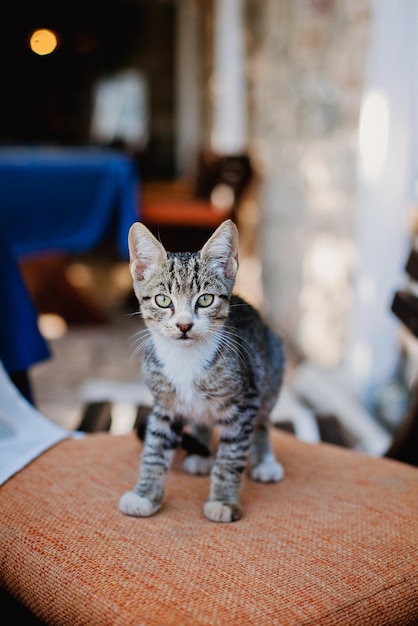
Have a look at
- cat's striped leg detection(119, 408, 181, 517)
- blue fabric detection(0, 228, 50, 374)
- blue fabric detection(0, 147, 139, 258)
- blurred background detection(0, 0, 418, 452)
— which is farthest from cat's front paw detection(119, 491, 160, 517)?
blue fabric detection(0, 147, 139, 258)

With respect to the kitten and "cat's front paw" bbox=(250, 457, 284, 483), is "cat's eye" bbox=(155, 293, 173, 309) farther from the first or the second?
"cat's front paw" bbox=(250, 457, 284, 483)

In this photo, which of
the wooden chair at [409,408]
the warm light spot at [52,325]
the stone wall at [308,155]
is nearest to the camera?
the wooden chair at [409,408]

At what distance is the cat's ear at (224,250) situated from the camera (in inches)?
47.8

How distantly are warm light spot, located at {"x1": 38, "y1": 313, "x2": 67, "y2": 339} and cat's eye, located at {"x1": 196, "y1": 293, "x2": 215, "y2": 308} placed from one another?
11.1 feet

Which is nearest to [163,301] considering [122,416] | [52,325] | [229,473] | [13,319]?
[229,473]

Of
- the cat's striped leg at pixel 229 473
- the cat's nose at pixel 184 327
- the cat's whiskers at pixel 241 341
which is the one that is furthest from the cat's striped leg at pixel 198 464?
the cat's nose at pixel 184 327

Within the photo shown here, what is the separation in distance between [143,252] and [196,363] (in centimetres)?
24

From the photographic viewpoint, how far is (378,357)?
8.92ft

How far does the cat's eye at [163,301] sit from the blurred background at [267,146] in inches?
31.1

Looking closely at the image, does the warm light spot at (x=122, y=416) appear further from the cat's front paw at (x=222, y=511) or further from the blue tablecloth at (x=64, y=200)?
the blue tablecloth at (x=64, y=200)

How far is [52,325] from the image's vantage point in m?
4.75

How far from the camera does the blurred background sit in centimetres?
260

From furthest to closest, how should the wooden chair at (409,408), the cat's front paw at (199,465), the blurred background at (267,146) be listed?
the blurred background at (267,146) < the wooden chair at (409,408) < the cat's front paw at (199,465)

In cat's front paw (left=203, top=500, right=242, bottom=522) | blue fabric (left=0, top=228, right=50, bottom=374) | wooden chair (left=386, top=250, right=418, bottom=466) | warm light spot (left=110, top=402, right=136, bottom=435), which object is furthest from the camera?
warm light spot (left=110, top=402, right=136, bottom=435)
